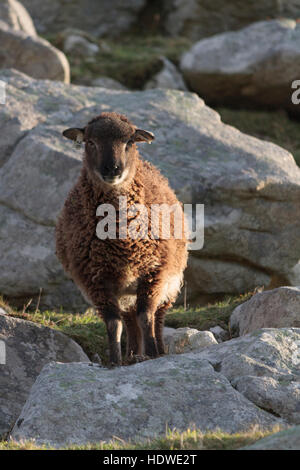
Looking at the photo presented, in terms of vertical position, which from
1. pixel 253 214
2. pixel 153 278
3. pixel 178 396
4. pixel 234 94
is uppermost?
pixel 234 94

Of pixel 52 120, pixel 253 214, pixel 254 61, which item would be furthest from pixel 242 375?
pixel 254 61

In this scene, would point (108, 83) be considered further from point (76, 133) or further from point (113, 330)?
point (113, 330)

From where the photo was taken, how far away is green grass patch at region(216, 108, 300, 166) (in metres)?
18.2

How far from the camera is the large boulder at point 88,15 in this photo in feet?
81.5

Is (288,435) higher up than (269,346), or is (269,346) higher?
(269,346)

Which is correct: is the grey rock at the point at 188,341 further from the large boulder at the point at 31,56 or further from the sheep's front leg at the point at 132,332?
the large boulder at the point at 31,56

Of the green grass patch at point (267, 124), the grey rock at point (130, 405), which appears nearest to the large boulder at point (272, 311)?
the grey rock at point (130, 405)

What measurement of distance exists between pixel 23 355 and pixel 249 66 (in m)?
12.5

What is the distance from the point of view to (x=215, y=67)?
1875cm

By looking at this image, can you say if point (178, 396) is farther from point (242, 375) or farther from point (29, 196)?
point (29, 196)

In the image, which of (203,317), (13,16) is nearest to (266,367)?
(203,317)

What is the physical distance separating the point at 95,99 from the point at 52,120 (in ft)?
3.85

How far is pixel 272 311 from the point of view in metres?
8.26

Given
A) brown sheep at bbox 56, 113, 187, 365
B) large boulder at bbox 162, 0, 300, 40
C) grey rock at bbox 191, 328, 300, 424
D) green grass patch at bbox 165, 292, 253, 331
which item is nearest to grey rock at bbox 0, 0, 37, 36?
large boulder at bbox 162, 0, 300, 40
